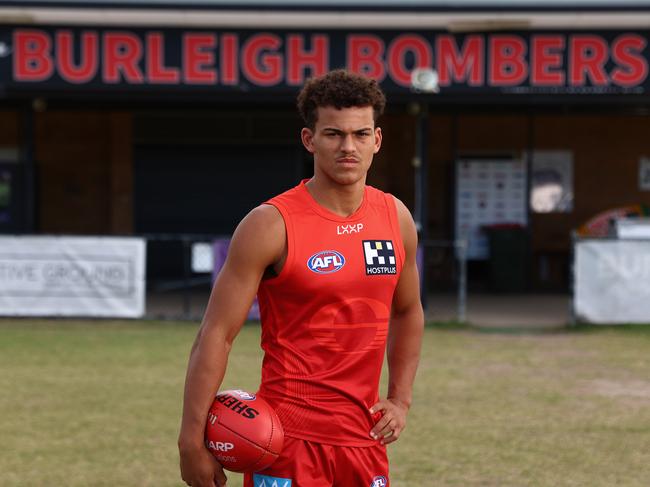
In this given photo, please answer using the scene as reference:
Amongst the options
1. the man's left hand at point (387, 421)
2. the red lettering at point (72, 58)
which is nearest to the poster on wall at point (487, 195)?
the red lettering at point (72, 58)

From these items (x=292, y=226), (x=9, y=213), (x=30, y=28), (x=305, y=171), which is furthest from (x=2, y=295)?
(x=292, y=226)

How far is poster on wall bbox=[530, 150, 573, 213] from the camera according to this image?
22.7 meters

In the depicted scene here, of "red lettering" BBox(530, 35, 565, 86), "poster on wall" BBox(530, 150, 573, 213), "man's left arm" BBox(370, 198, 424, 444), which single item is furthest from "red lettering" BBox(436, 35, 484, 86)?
"man's left arm" BBox(370, 198, 424, 444)

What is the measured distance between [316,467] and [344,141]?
114 cm

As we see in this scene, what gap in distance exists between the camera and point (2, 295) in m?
16.2

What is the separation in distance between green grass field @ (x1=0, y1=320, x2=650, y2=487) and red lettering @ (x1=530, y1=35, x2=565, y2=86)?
4.81m

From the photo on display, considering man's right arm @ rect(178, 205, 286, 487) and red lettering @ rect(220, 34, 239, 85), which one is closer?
man's right arm @ rect(178, 205, 286, 487)

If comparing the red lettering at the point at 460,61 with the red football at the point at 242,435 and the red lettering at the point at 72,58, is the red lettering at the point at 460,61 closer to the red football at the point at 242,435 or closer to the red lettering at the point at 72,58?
the red lettering at the point at 72,58

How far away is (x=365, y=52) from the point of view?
18391 mm

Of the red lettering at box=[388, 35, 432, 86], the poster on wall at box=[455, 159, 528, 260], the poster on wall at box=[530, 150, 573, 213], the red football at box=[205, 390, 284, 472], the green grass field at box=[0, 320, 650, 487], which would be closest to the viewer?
the red football at box=[205, 390, 284, 472]

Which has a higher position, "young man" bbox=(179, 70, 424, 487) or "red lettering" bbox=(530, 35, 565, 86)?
"red lettering" bbox=(530, 35, 565, 86)

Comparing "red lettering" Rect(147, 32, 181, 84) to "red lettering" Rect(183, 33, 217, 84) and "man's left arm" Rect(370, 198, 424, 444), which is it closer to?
"red lettering" Rect(183, 33, 217, 84)

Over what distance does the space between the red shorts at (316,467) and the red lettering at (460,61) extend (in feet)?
49.5

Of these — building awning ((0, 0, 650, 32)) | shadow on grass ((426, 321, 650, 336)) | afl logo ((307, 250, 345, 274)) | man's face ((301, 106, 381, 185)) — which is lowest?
shadow on grass ((426, 321, 650, 336))
